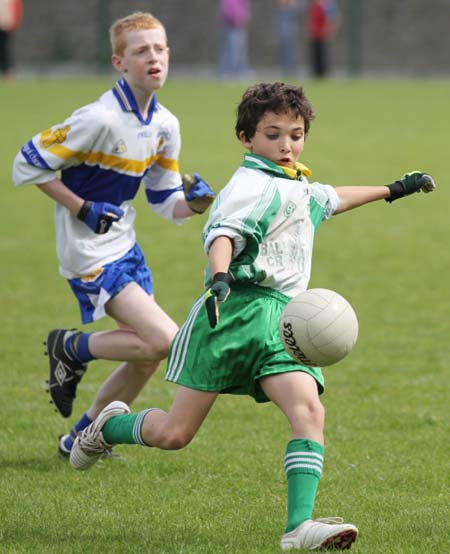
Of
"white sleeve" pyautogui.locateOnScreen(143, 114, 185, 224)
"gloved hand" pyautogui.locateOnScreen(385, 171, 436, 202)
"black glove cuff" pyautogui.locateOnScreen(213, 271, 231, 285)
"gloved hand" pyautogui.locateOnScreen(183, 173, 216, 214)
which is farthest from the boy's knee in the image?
"white sleeve" pyautogui.locateOnScreen(143, 114, 185, 224)

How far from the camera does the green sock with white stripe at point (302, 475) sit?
482 cm

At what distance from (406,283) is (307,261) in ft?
19.3

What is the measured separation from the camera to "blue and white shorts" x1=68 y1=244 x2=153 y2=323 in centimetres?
621

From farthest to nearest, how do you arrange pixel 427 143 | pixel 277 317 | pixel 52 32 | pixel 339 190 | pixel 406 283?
pixel 52 32 → pixel 427 143 → pixel 406 283 → pixel 339 190 → pixel 277 317

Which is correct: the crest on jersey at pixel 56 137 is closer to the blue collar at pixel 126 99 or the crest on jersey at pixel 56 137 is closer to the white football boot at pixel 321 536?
the blue collar at pixel 126 99

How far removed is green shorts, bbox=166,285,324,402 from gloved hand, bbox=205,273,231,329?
1.08 ft

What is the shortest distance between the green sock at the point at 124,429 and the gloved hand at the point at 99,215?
956 millimetres

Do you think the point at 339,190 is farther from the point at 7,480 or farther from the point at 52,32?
the point at 52,32

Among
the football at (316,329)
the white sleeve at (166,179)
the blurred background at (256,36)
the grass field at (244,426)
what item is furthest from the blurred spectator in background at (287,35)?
the football at (316,329)

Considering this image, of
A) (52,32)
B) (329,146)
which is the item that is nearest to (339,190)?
(329,146)

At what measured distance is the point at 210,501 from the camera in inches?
221

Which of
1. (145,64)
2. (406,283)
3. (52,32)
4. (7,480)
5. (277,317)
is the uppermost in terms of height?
(145,64)

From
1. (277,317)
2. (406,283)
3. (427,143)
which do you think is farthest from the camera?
(427,143)

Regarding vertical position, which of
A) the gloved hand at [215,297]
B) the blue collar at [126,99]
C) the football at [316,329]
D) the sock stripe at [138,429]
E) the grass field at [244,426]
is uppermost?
the blue collar at [126,99]
